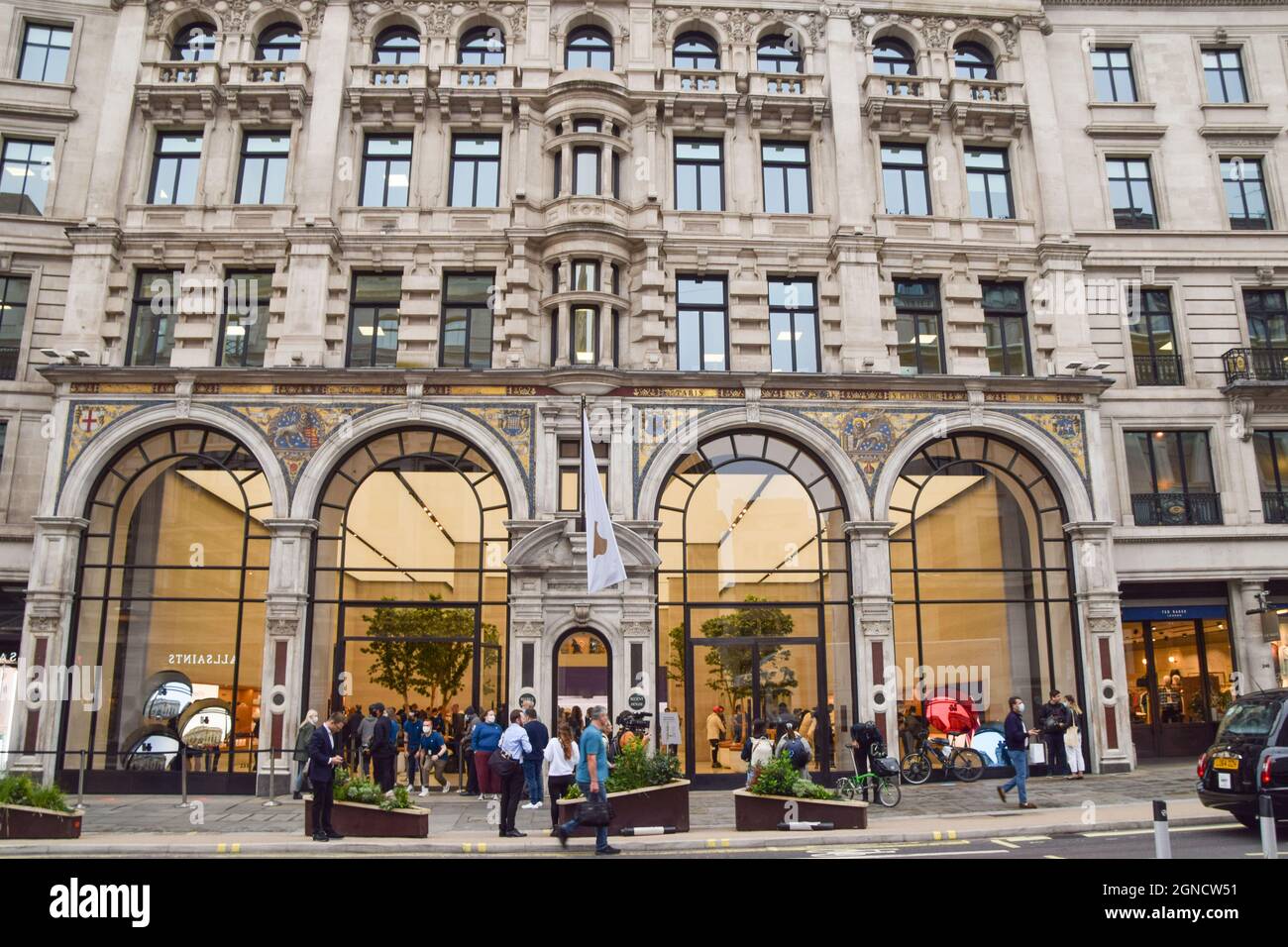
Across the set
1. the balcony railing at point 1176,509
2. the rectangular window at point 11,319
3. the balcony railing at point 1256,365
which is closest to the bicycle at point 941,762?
the balcony railing at point 1176,509

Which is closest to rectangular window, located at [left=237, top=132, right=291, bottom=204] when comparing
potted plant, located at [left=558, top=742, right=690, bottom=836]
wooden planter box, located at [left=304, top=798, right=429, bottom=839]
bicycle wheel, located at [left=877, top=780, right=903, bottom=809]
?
wooden planter box, located at [left=304, top=798, right=429, bottom=839]

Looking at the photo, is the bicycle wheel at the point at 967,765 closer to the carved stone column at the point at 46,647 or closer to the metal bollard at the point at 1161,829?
the metal bollard at the point at 1161,829

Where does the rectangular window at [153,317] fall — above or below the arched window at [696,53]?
below

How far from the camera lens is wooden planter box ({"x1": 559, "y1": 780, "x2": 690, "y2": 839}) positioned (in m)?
15.7

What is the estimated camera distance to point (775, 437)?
25.4 meters

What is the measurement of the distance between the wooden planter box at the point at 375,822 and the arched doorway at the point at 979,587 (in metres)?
13.2

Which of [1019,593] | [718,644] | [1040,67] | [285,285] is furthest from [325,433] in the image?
[1040,67]

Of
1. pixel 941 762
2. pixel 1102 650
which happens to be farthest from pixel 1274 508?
pixel 941 762

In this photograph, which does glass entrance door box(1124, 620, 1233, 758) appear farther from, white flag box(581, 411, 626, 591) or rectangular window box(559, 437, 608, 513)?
white flag box(581, 411, 626, 591)

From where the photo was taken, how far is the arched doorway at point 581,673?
76.0ft

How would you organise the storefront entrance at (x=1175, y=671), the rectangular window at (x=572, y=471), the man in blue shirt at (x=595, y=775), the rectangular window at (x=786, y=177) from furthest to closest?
the rectangular window at (x=786, y=177) < the storefront entrance at (x=1175, y=671) < the rectangular window at (x=572, y=471) < the man in blue shirt at (x=595, y=775)

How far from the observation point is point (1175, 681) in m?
26.5

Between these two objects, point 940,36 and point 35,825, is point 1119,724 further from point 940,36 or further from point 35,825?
point 35,825

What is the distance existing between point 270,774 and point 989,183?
24.7m
